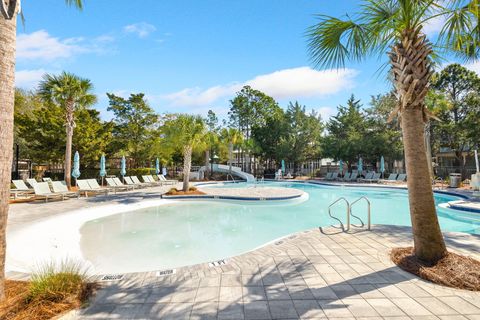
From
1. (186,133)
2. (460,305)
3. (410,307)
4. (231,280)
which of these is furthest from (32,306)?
(186,133)

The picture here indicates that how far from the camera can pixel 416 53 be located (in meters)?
4.26

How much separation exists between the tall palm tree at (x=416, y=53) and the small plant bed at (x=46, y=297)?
5.09 metres

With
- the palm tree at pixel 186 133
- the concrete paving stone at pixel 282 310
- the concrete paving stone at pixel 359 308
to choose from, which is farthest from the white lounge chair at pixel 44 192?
the concrete paving stone at pixel 359 308

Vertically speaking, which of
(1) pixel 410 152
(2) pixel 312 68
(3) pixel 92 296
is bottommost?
(3) pixel 92 296

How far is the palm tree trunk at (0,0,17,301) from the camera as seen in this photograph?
3033mm

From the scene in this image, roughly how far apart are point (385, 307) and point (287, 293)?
1166 mm

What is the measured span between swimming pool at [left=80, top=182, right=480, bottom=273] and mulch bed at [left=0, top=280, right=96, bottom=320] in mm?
2361

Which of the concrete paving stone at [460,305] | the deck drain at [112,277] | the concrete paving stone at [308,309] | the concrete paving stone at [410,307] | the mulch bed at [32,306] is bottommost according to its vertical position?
the deck drain at [112,277]

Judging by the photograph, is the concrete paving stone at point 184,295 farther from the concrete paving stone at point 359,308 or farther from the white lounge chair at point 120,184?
the white lounge chair at point 120,184

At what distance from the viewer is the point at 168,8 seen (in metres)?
9.98

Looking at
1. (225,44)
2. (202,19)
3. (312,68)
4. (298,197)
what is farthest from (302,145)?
(312,68)

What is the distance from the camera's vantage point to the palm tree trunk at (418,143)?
13.8ft

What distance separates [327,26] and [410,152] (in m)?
2.59

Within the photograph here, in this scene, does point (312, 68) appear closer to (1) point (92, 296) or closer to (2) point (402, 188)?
(1) point (92, 296)
